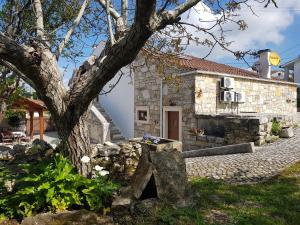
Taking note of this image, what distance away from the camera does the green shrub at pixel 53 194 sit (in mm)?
3967

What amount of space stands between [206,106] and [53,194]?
10418mm

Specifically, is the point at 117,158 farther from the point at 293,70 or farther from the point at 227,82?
the point at 293,70

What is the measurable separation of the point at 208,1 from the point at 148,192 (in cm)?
314

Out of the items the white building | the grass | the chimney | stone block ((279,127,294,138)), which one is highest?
the white building

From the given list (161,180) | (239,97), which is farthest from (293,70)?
(161,180)

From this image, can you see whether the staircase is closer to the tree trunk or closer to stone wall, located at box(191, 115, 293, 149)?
stone wall, located at box(191, 115, 293, 149)

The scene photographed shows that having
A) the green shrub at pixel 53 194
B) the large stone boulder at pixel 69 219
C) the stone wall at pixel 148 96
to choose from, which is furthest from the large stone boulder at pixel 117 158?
the stone wall at pixel 148 96

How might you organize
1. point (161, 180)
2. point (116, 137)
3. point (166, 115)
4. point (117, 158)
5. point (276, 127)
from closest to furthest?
point (161, 180), point (117, 158), point (276, 127), point (166, 115), point (116, 137)

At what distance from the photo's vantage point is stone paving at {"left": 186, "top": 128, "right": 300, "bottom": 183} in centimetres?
686

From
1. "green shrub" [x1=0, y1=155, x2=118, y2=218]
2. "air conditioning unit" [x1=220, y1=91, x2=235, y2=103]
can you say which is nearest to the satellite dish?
"air conditioning unit" [x1=220, y1=91, x2=235, y2=103]

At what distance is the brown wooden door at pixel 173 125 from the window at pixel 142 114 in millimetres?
1766

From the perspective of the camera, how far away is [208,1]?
5.18 metres

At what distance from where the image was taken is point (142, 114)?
17188 mm

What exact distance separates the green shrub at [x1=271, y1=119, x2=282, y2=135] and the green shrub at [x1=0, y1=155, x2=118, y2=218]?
907 cm
